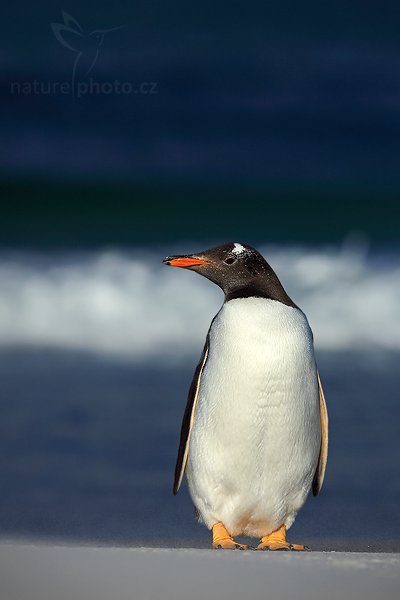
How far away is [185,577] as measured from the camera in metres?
3.10

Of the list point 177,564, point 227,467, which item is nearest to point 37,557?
point 177,564

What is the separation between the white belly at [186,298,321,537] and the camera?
14.0ft

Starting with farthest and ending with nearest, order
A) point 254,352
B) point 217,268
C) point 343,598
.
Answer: point 217,268 < point 254,352 < point 343,598

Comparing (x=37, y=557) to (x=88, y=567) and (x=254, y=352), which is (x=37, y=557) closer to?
(x=88, y=567)

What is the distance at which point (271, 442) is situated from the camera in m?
4.34

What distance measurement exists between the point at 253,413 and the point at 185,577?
4.19 feet

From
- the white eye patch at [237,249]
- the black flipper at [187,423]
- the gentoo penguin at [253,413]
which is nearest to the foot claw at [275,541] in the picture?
the gentoo penguin at [253,413]

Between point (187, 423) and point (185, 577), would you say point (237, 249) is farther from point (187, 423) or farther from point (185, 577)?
point (185, 577)

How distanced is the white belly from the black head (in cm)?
7

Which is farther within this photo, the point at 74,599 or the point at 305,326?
the point at 305,326

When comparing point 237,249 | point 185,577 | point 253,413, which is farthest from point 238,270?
point 185,577

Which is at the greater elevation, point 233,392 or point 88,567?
point 233,392

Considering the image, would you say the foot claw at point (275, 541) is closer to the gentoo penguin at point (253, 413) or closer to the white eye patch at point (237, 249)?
the gentoo penguin at point (253, 413)

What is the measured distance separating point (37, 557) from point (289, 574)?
2.28ft
